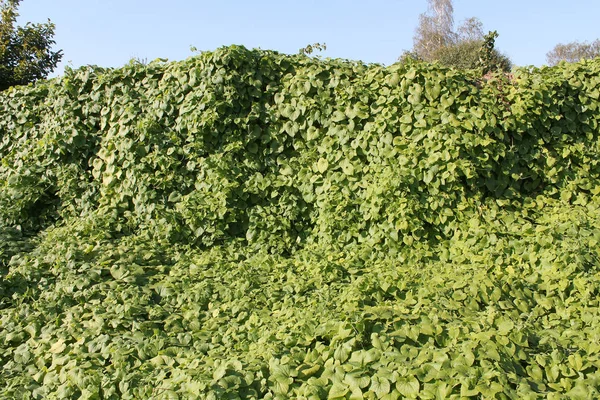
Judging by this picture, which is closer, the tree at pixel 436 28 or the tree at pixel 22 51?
the tree at pixel 22 51

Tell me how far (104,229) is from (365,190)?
8.34ft

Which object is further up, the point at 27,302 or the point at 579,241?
the point at 579,241

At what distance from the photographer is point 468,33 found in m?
36.8

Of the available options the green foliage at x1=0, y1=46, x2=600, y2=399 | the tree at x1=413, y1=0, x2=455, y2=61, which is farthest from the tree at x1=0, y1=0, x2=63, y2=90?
the tree at x1=413, y1=0, x2=455, y2=61

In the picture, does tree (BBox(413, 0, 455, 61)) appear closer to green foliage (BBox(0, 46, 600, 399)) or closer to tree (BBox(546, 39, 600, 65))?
tree (BBox(546, 39, 600, 65))

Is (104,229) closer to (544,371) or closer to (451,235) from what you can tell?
(451,235)

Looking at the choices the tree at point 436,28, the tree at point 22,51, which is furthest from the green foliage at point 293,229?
the tree at point 436,28

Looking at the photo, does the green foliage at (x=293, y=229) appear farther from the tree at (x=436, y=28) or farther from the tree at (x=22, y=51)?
the tree at (x=436, y=28)

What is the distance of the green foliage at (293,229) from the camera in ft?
9.04

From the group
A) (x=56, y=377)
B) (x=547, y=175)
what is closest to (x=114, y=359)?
(x=56, y=377)

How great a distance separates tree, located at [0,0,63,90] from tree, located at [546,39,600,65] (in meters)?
39.7

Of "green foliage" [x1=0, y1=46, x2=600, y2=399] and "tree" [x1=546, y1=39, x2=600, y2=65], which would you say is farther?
"tree" [x1=546, y1=39, x2=600, y2=65]

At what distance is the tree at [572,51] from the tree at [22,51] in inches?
1564

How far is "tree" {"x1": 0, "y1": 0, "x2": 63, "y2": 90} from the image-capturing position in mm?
9781
